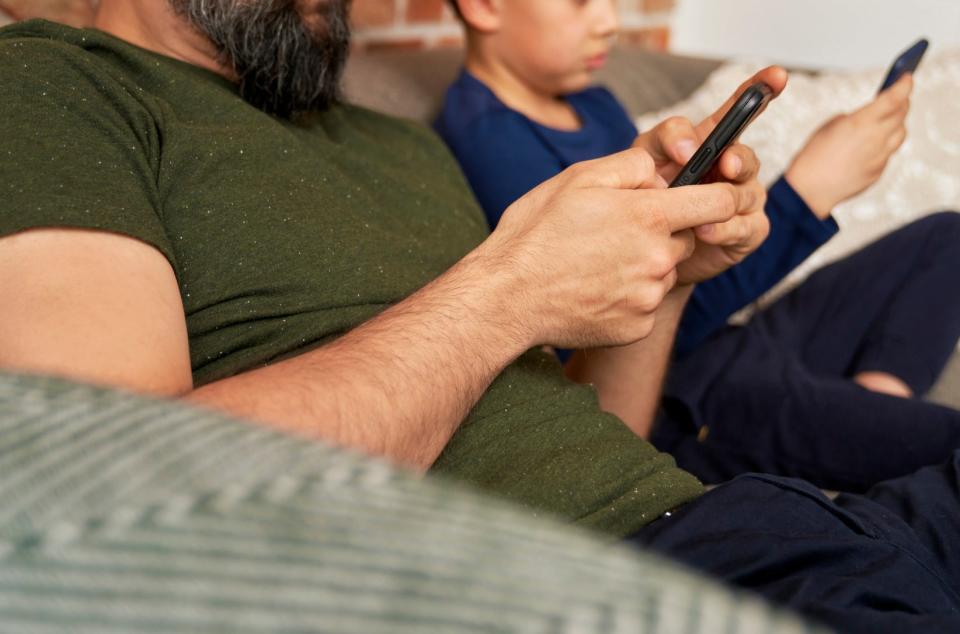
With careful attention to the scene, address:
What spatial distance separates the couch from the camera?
1.37m

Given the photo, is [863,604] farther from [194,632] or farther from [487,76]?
[487,76]

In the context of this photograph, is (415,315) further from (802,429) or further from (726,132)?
(802,429)

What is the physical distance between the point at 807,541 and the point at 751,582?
0.05 meters

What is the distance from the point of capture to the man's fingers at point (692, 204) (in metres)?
0.79

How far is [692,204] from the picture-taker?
0.80 metres

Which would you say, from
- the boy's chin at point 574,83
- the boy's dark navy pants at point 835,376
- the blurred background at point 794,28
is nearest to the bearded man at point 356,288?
the boy's dark navy pants at point 835,376

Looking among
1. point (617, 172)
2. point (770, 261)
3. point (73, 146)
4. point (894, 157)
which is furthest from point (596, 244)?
point (894, 157)

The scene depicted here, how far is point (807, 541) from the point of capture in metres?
0.64

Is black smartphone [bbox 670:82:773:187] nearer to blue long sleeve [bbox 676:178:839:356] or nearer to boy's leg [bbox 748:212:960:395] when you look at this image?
blue long sleeve [bbox 676:178:839:356]

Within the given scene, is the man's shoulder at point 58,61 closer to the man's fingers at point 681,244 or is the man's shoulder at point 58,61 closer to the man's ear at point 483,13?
the man's fingers at point 681,244

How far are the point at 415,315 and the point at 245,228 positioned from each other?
18 centimetres

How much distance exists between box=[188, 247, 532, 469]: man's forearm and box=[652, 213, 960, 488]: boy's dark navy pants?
52 centimetres

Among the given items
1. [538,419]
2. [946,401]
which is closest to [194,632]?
[538,419]

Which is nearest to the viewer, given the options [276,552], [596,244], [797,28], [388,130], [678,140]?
[276,552]
